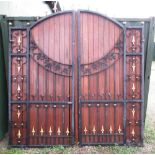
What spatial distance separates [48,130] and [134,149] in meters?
1.29

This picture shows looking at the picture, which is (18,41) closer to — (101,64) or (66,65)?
(66,65)

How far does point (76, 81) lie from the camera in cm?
465

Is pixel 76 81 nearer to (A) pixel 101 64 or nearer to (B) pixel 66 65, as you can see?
(B) pixel 66 65

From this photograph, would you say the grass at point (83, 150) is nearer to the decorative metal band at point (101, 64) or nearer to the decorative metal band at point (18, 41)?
the decorative metal band at point (101, 64)

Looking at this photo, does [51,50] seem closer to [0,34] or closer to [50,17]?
[50,17]

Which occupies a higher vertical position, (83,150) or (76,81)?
(76,81)

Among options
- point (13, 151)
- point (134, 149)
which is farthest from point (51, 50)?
point (134, 149)

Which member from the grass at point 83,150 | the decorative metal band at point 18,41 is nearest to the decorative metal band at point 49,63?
the decorative metal band at point 18,41

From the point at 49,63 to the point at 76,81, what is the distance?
1.55 ft

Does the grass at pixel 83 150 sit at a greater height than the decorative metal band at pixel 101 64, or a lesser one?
lesser

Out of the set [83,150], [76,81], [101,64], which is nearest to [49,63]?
[76,81]

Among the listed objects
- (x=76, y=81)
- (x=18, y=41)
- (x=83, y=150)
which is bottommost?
(x=83, y=150)

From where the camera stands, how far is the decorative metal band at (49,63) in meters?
4.62

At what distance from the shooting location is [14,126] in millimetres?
4688
